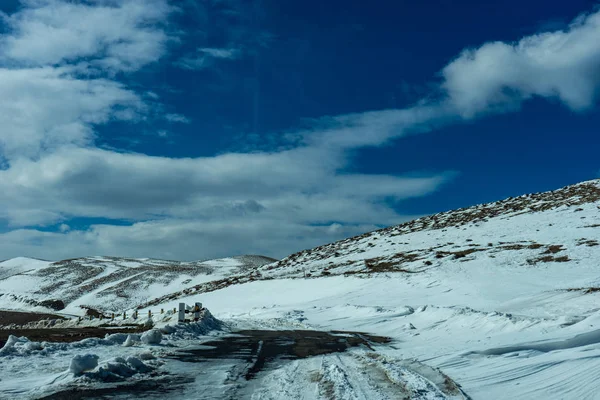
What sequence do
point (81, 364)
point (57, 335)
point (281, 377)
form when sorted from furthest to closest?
point (57, 335)
point (281, 377)
point (81, 364)

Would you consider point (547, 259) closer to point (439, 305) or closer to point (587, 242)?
point (587, 242)

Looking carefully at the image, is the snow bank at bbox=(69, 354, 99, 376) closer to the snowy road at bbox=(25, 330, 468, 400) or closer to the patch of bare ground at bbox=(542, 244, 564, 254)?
the snowy road at bbox=(25, 330, 468, 400)

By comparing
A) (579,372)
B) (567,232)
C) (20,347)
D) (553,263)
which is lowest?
(579,372)

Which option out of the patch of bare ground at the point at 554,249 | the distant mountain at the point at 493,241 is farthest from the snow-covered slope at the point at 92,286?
the patch of bare ground at the point at 554,249

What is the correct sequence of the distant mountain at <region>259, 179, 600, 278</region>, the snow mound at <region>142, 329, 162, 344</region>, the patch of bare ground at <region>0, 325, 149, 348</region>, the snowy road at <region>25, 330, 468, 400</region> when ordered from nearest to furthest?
the snowy road at <region>25, 330, 468, 400</region>
the snow mound at <region>142, 329, 162, 344</region>
the patch of bare ground at <region>0, 325, 149, 348</region>
the distant mountain at <region>259, 179, 600, 278</region>

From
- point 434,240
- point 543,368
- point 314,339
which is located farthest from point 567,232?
point 543,368

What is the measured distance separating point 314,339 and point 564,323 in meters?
7.58

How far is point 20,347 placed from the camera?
11.1 metres

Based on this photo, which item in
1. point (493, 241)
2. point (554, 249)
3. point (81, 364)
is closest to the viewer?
point (81, 364)

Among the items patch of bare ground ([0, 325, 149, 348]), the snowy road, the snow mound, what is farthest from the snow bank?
patch of bare ground ([0, 325, 149, 348])

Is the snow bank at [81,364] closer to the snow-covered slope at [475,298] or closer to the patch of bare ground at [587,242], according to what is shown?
the snow-covered slope at [475,298]

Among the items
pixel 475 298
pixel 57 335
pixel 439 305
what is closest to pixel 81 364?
pixel 57 335

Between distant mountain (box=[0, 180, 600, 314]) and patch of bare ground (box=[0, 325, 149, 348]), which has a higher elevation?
distant mountain (box=[0, 180, 600, 314])

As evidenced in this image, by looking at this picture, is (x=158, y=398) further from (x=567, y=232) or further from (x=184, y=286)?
(x=184, y=286)
